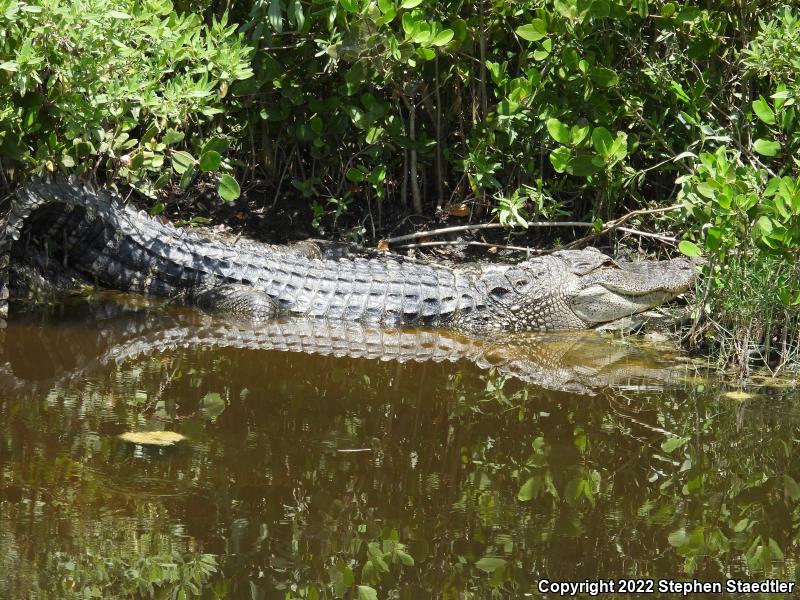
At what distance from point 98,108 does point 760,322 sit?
3974mm

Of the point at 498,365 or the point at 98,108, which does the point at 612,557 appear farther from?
the point at 98,108

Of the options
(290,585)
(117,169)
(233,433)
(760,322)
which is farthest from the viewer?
(117,169)

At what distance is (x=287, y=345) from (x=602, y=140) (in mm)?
2581

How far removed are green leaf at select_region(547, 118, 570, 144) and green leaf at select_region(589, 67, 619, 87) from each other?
→ 0.44 m

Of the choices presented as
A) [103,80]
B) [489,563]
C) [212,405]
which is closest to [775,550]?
[489,563]

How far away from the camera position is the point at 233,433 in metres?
3.83

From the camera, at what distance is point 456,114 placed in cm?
756

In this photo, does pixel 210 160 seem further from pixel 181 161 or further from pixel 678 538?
pixel 678 538

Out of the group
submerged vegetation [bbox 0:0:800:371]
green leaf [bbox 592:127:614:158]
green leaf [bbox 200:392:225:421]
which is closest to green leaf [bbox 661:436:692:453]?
submerged vegetation [bbox 0:0:800:371]

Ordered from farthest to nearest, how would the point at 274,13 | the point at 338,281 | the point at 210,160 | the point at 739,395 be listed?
the point at 338,281, the point at 274,13, the point at 210,160, the point at 739,395

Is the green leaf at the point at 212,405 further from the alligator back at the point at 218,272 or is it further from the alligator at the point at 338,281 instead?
the alligator back at the point at 218,272

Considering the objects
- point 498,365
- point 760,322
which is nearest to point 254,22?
point 498,365

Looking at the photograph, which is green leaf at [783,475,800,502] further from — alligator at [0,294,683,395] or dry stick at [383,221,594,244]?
dry stick at [383,221,594,244]

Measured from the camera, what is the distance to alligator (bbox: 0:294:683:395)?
4.88 metres
